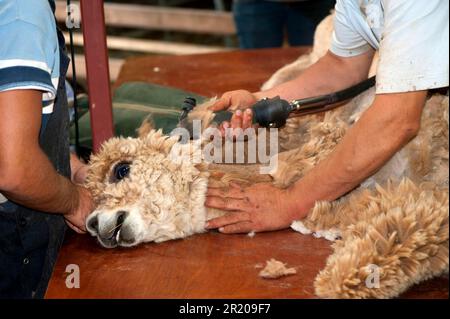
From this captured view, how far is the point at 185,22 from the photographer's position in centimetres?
437

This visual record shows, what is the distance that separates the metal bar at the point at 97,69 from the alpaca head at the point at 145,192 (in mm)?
189

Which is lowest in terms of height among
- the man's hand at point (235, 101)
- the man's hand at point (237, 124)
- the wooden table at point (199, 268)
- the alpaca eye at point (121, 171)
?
the wooden table at point (199, 268)

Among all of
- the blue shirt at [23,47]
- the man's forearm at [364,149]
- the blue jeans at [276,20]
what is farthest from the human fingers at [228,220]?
the blue jeans at [276,20]

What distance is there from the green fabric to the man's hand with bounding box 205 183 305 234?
0.28 metres

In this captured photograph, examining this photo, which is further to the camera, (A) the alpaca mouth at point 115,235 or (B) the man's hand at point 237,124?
(B) the man's hand at point 237,124

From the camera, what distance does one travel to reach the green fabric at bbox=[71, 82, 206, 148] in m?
2.01

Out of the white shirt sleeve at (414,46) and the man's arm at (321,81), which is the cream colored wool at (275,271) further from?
the man's arm at (321,81)

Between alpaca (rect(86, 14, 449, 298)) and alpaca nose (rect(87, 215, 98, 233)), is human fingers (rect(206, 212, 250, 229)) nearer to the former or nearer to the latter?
alpaca (rect(86, 14, 449, 298))

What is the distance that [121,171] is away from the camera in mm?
1641

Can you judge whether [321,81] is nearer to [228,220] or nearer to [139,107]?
[228,220]

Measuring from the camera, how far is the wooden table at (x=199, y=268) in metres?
1.43

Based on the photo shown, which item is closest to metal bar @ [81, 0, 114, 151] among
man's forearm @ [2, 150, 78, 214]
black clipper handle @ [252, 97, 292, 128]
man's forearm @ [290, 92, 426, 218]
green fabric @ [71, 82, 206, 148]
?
green fabric @ [71, 82, 206, 148]

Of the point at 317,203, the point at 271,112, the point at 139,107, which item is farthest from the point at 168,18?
the point at 317,203
